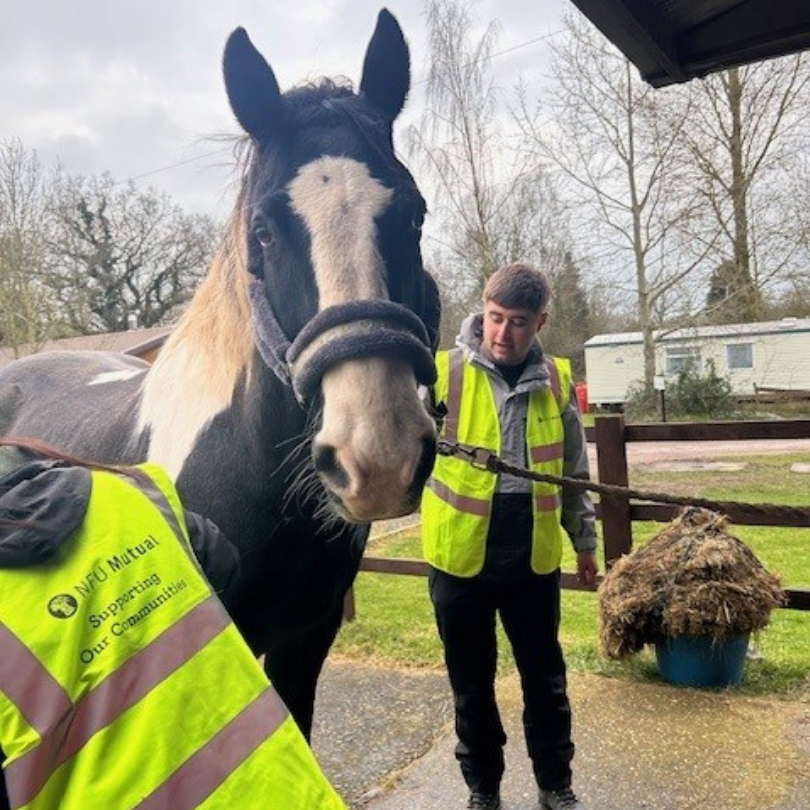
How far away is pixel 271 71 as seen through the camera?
194 cm

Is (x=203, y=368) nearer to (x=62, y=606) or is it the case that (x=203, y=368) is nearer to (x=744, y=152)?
(x=62, y=606)

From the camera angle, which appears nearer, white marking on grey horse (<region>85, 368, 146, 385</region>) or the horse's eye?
the horse's eye

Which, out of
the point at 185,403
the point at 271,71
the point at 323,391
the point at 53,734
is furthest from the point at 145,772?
the point at 271,71

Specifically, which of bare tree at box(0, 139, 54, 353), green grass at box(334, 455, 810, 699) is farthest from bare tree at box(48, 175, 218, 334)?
green grass at box(334, 455, 810, 699)

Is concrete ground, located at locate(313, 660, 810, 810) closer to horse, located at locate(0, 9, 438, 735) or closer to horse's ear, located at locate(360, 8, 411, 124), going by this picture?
horse, located at locate(0, 9, 438, 735)

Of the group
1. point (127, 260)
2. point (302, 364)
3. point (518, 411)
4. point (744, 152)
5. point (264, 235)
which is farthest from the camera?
point (127, 260)

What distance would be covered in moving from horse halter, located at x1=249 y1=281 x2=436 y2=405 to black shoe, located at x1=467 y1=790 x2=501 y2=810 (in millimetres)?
1946

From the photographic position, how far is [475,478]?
2.69 m

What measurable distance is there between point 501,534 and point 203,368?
123 cm

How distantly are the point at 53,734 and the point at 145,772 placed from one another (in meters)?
0.10

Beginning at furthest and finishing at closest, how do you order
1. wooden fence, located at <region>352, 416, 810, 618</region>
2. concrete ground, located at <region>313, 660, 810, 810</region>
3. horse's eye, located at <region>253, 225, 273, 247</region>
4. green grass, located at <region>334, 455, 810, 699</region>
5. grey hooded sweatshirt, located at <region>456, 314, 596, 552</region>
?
wooden fence, located at <region>352, 416, 810, 618</region> < green grass, located at <region>334, 455, 810, 699</region> < concrete ground, located at <region>313, 660, 810, 810</region> < grey hooded sweatshirt, located at <region>456, 314, 596, 552</region> < horse's eye, located at <region>253, 225, 273, 247</region>

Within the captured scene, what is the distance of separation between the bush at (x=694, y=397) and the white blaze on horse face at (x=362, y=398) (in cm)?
1998

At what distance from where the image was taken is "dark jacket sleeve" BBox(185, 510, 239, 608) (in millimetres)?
1157

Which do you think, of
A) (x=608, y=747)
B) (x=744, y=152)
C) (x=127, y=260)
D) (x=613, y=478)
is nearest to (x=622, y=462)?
(x=613, y=478)
